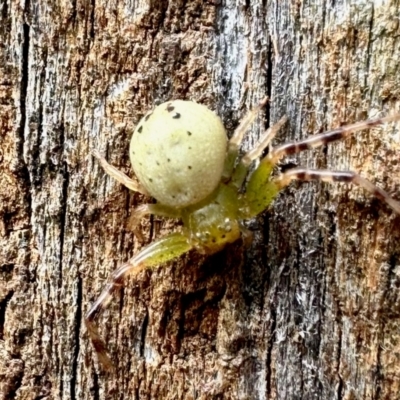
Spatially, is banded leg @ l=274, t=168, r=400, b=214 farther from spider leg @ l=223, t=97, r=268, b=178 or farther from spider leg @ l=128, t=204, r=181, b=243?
spider leg @ l=128, t=204, r=181, b=243

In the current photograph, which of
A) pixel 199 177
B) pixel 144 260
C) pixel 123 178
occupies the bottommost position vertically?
pixel 144 260

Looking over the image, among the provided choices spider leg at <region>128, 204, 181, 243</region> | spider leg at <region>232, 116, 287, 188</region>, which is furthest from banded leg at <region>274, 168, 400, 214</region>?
spider leg at <region>128, 204, 181, 243</region>

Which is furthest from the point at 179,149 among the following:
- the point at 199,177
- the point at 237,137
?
the point at 237,137

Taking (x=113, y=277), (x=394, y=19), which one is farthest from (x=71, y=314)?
(x=394, y=19)

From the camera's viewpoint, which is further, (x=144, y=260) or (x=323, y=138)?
(x=144, y=260)

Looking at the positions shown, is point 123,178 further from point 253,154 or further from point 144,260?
Result: point 253,154

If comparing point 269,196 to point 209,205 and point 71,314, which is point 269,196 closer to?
point 209,205

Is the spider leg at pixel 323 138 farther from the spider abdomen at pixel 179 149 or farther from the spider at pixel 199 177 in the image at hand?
the spider abdomen at pixel 179 149
